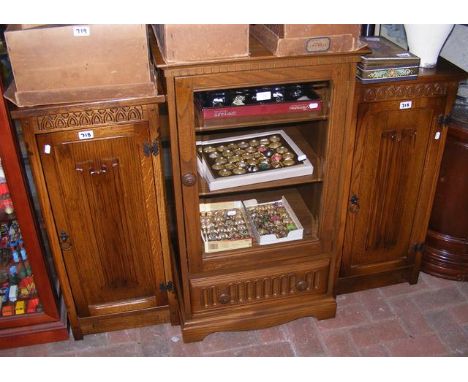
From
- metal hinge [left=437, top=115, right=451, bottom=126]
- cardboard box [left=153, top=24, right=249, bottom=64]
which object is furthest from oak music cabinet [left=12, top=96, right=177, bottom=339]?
metal hinge [left=437, top=115, right=451, bottom=126]

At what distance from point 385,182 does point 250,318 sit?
0.96 metres

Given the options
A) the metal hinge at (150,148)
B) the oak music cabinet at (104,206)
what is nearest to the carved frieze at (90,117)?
the oak music cabinet at (104,206)

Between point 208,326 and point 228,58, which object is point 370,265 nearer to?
point 208,326

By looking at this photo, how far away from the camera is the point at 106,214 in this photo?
2297mm

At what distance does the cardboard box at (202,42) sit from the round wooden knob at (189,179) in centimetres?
49

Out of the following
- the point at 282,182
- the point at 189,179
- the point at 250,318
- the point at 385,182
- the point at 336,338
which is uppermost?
the point at 189,179

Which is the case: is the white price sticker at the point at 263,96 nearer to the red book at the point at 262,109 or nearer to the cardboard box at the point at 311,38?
the red book at the point at 262,109

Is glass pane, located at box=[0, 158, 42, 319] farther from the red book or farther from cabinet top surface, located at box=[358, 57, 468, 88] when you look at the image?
cabinet top surface, located at box=[358, 57, 468, 88]

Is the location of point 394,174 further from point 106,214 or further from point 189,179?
point 106,214

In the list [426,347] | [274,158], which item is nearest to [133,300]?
[274,158]

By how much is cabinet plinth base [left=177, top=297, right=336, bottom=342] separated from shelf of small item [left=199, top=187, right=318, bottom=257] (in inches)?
13.7

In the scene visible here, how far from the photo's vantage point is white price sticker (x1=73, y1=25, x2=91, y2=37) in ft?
5.96

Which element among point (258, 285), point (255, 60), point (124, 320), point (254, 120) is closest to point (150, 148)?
point (254, 120)

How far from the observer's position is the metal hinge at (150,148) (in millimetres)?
2158
